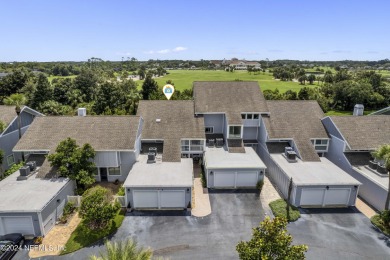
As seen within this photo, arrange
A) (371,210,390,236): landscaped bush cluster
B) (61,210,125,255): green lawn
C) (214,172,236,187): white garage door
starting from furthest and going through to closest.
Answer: (214,172,236,187): white garage door < (371,210,390,236): landscaped bush cluster < (61,210,125,255): green lawn

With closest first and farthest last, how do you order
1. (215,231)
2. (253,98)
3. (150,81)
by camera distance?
(215,231), (253,98), (150,81)

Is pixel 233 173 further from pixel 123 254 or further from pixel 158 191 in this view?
pixel 123 254

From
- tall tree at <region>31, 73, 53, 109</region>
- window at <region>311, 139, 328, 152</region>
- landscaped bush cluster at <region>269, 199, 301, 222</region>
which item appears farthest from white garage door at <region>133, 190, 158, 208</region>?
tall tree at <region>31, 73, 53, 109</region>

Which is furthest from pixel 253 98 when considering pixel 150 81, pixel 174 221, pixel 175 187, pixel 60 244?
pixel 150 81

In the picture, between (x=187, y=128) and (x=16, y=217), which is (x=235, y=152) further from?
(x=16, y=217)

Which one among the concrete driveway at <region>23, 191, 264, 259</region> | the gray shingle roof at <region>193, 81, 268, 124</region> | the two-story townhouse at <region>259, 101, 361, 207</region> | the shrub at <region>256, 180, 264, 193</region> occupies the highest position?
the gray shingle roof at <region>193, 81, 268, 124</region>

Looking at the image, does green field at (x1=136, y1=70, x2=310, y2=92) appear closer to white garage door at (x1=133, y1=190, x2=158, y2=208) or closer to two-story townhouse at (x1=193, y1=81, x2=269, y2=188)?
two-story townhouse at (x1=193, y1=81, x2=269, y2=188)
